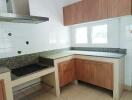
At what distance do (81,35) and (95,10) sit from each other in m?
0.96

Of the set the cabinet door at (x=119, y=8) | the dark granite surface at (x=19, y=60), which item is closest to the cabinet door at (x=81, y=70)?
the dark granite surface at (x=19, y=60)

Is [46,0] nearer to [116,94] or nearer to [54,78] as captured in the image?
[54,78]

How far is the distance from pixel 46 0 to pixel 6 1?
3.37 ft

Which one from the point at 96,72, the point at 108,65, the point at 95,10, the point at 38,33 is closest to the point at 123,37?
the point at 108,65

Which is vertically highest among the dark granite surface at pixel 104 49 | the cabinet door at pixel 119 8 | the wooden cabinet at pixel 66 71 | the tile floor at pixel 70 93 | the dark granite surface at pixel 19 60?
the cabinet door at pixel 119 8

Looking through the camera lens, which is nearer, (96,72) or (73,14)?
(96,72)

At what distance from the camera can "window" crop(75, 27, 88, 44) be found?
125 inches

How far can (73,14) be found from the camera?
288cm

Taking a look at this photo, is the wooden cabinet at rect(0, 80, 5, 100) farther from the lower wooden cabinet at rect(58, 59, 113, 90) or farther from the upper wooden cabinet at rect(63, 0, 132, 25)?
the upper wooden cabinet at rect(63, 0, 132, 25)

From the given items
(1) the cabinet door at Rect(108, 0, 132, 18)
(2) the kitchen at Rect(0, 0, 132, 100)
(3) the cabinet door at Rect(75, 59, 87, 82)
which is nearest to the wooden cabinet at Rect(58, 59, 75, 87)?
(2) the kitchen at Rect(0, 0, 132, 100)

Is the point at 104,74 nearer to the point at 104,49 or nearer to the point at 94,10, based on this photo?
the point at 104,49

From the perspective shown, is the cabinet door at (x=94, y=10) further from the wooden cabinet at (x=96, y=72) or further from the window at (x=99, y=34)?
the wooden cabinet at (x=96, y=72)

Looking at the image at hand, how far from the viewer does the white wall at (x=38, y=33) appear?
2152 millimetres

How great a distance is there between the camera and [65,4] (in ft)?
10.4
